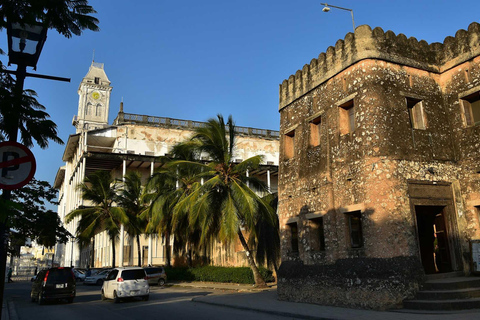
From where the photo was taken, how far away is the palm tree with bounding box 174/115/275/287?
68.4ft

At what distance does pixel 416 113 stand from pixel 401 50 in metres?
2.30

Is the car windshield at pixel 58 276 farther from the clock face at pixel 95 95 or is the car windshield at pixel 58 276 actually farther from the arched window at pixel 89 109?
the clock face at pixel 95 95

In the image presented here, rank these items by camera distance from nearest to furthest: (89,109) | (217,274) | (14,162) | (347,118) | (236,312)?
(14,162) < (236,312) < (347,118) < (217,274) < (89,109)

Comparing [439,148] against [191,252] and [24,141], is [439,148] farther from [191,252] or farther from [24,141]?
[191,252]

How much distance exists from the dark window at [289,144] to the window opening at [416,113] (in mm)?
5206

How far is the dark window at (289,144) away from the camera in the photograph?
59.2 feet

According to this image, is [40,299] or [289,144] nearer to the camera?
[289,144]

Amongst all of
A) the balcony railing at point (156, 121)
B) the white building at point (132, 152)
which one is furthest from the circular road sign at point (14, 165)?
the balcony railing at point (156, 121)

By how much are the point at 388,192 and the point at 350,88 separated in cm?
406

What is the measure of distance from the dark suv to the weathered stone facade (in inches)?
417

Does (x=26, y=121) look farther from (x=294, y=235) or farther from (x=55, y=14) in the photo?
(x=294, y=235)

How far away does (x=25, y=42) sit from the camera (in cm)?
643

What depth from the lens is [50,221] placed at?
2556cm


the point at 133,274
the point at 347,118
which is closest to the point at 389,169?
the point at 347,118
